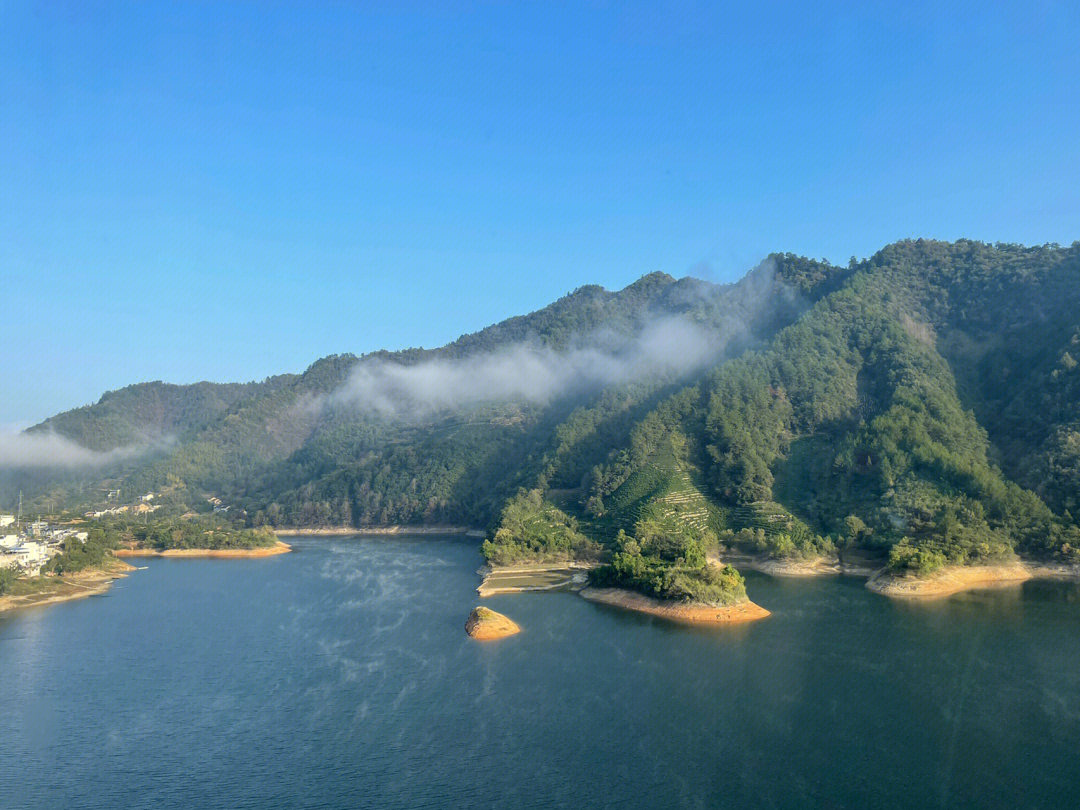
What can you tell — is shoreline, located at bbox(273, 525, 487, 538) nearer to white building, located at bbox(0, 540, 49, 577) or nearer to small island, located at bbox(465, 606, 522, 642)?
white building, located at bbox(0, 540, 49, 577)

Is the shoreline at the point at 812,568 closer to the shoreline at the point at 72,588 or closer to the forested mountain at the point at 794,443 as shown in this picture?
the forested mountain at the point at 794,443

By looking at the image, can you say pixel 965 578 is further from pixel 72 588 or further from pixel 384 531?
pixel 384 531

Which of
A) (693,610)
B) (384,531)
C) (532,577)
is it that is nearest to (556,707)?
(693,610)

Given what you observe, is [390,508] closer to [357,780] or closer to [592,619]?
[592,619]

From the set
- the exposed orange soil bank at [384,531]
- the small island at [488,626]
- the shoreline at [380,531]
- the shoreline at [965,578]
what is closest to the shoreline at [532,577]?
the small island at [488,626]

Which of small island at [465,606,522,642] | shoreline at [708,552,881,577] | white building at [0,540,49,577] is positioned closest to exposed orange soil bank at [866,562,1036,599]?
shoreline at [708,552,881,577]
